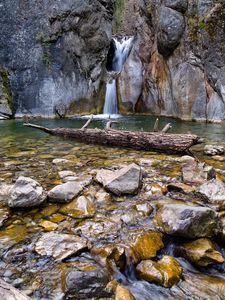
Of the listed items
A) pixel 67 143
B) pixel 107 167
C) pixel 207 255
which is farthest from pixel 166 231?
pixel 67 143

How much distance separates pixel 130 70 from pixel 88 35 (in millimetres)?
4553

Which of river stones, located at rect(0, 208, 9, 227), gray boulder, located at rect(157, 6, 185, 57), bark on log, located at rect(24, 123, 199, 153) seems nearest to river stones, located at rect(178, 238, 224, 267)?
river stones, located at rect(0, 208, 9, 227)

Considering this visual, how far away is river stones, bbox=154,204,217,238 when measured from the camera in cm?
328

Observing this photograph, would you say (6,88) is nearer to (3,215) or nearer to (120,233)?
(3,215)

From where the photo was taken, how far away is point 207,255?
3.04 metres

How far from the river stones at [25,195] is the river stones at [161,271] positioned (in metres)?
1.79

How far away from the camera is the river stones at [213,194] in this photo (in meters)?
4.09

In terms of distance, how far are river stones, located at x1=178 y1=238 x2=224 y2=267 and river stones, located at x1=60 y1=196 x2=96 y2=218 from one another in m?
1.37

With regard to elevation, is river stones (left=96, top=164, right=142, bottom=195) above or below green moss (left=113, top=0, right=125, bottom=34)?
below

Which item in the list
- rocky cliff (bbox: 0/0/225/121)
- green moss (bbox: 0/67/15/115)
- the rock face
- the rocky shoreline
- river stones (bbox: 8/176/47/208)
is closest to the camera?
the rocky shoreline

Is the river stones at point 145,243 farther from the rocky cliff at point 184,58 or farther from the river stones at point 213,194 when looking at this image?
the rocky cliff at point 184,58

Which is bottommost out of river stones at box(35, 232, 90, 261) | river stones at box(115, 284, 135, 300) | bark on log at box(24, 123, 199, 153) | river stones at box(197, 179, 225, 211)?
river stones at box(115, 284, 135, 300)

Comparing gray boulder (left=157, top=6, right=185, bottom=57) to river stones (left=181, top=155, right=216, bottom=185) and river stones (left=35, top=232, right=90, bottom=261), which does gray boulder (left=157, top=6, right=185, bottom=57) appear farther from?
river stones (left=35, top=232, right=90, bottom=261)

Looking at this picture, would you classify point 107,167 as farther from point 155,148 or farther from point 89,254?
point 89,254
